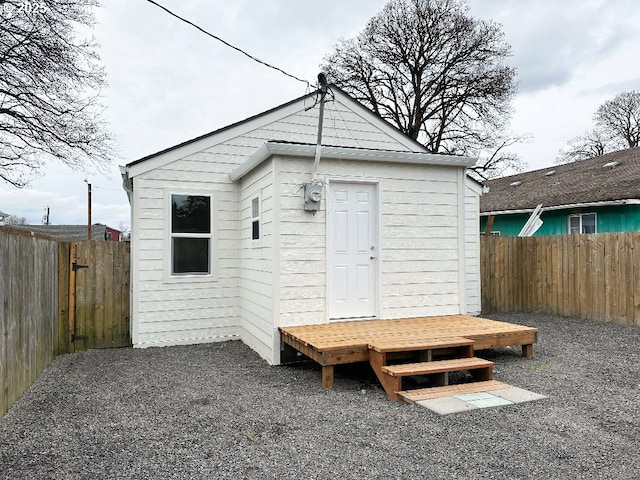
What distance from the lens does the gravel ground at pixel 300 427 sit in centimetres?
286

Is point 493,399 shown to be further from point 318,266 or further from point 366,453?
point 318,266

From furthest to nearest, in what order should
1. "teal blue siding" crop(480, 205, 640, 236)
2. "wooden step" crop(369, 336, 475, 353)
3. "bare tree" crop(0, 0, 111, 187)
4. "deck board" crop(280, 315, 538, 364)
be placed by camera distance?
"teal blue siding" crop(480, 205, 640, 236), "bare tree" crop(0, 0, 111, 187), "deck board" crop(280, 315, 538, 364), "wooden step" crop(369, 336, 475, 353)

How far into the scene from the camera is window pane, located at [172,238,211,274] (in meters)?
7.05

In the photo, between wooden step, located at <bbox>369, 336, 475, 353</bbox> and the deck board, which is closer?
wooden step, located at <bbox>369, 336, 475, 353</bbox>

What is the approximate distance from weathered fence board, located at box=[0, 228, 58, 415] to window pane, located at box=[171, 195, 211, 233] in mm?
1713

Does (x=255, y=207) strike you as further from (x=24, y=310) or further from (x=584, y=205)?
(x=584, y=205)

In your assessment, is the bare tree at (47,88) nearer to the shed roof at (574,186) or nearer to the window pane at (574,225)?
the shed roof at (574,186)

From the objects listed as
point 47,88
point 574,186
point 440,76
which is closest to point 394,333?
point 574,186

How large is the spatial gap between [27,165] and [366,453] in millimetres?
12542

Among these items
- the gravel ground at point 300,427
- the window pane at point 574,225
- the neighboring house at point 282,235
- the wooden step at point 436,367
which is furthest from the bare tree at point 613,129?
the wooden step at point 436,367

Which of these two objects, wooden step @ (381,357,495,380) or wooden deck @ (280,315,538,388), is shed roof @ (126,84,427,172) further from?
wooden step @ (381,357,495,380)

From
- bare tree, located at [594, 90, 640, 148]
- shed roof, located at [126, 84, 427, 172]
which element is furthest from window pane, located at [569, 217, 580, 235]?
bare tree, located at [594, 90, 640, 148]

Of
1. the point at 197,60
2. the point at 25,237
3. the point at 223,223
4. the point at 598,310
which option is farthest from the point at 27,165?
the point at 598,310

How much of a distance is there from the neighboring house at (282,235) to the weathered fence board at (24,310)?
1.31 m
